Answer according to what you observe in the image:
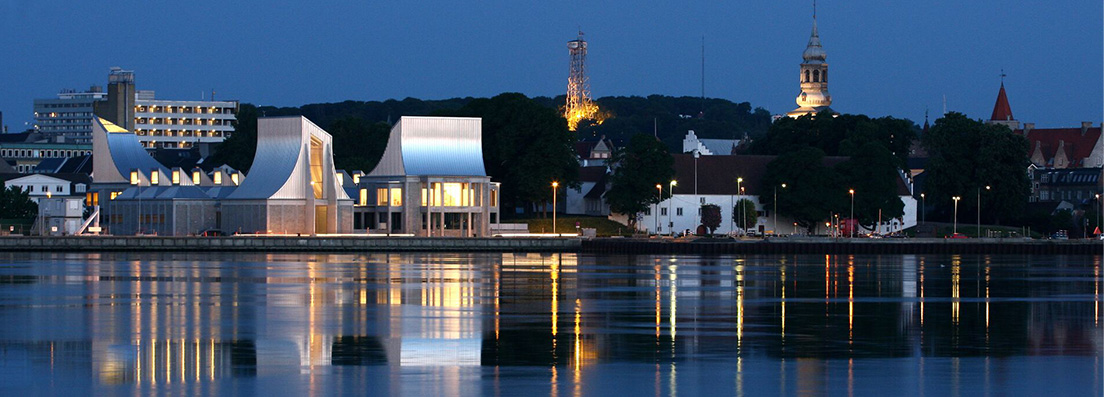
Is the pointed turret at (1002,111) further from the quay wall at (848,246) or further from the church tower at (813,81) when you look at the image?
the quay wall at (848,246)

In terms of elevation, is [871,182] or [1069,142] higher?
[1069,142]

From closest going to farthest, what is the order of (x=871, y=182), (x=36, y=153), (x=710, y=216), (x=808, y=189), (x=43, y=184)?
(x=808, y=189) < (x=710, y=216) < (x=871, y=182) < (x=43, y=184) < (x=36, y=153)

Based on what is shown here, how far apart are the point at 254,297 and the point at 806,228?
62416 millimetres

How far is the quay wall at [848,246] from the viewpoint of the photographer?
251ft

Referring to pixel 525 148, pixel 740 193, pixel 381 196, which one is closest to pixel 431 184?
pixel 381 196

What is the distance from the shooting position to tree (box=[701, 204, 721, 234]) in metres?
93.2

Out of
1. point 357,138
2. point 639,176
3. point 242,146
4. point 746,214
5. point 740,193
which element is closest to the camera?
point 639,176

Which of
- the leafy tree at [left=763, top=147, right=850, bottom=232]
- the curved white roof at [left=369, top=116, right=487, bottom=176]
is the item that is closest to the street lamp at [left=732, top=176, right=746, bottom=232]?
the leafy tree at [left=763, top=147, right=850, bottom=232]

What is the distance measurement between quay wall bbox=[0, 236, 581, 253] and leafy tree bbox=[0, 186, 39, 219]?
89.1 ft

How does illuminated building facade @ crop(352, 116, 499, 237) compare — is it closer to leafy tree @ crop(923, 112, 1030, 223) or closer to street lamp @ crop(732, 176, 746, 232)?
street lamp @ crop(732, 176, 746, 232)

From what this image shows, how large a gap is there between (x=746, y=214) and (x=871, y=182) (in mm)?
7916

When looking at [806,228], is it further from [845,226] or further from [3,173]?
[3,173]

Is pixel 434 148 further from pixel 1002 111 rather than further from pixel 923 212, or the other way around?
pixel 1002 111

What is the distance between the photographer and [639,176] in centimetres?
9175
